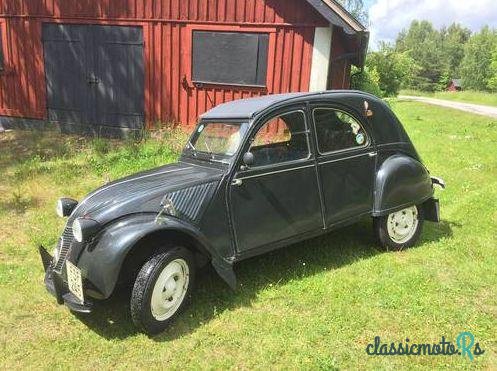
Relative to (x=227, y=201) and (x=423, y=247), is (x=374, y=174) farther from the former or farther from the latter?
(x=227, y=201)

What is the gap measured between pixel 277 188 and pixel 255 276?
1050 mm

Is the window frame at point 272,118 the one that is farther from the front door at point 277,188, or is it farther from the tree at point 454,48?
the tree at point 454,48

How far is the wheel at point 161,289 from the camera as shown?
3814 millimetres

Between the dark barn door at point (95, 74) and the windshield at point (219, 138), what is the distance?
7.73 metres

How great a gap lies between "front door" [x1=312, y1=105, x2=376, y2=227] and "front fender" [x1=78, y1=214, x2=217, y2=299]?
1780 millimetres

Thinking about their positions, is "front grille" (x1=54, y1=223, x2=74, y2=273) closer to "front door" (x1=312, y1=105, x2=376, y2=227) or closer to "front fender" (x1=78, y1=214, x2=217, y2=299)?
"front fender" (x1=78, y1=214, x2=217, y2=299)

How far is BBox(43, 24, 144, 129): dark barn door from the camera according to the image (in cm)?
1214

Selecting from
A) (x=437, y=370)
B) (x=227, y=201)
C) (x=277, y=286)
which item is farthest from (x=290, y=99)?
(x=437, y=370)

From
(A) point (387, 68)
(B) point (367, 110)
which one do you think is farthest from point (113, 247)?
(A) point (387, 68)

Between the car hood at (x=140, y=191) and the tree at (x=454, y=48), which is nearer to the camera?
the car hood at (x=140, y=191)

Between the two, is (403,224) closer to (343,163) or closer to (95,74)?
(343,163)

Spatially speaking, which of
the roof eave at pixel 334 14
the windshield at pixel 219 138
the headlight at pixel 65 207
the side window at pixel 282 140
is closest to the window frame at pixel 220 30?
the roof eave at pixel 334 14

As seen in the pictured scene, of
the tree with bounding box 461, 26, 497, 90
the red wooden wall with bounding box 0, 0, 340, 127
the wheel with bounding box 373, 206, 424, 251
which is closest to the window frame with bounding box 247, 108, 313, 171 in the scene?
the wheel with bounding box 373, 206, 424, 251

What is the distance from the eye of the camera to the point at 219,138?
482 cm
